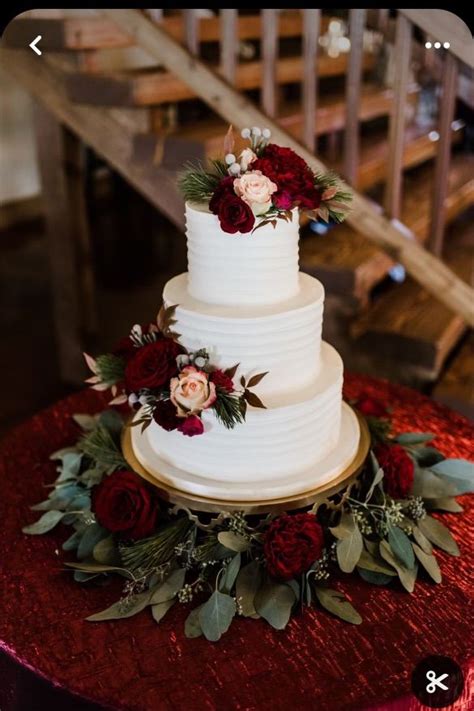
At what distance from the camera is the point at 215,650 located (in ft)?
4.16

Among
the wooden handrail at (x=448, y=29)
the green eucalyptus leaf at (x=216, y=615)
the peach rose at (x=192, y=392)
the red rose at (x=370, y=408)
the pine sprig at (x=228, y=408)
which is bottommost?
the red rose at (x=370, y=408)

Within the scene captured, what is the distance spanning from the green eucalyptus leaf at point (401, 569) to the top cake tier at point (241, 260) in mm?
528

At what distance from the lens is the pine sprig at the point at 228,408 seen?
1374 mm

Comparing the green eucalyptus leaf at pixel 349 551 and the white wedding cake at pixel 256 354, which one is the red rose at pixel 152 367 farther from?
the green eucalyptus leaf at pixel 349 551

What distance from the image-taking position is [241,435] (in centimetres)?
144

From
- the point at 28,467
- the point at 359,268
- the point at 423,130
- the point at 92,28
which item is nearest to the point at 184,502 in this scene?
the point at 28,467

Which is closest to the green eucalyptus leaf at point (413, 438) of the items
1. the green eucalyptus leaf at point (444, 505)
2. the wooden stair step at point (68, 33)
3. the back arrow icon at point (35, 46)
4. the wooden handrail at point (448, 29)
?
the green eucalyptus leaf at point (444, 505)

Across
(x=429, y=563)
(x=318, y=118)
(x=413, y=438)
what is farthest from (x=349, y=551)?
(x=318, y=118)

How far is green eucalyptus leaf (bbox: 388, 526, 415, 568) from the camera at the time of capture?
56.2 inches

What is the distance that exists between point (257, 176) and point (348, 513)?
2.27 ft

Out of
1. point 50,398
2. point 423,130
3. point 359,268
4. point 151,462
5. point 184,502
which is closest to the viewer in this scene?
point 184,502

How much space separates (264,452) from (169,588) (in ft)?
1.02

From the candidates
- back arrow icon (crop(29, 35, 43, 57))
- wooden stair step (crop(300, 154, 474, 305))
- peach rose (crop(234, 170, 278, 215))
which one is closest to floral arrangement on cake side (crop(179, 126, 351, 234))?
peach rose (crop(234, 170, 278, 215))

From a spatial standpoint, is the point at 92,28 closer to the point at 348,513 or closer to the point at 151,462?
the point at 151,462
